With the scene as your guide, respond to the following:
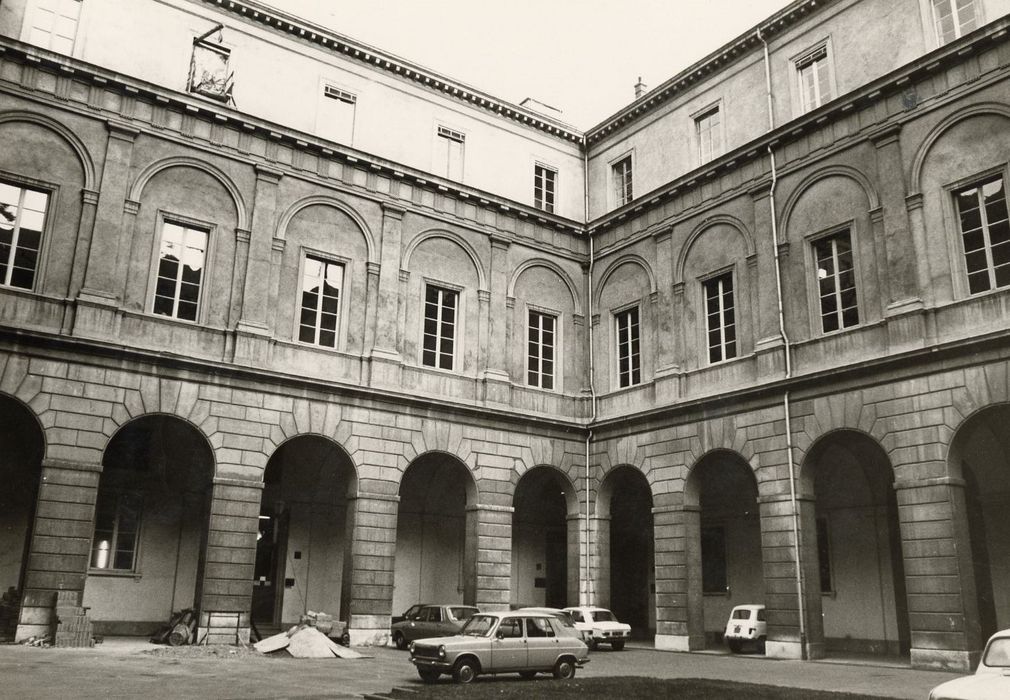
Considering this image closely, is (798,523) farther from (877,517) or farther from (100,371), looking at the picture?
(100,371)

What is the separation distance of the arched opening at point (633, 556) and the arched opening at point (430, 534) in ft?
16.7

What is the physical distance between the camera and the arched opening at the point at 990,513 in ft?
62.4

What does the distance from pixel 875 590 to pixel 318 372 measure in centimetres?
1514

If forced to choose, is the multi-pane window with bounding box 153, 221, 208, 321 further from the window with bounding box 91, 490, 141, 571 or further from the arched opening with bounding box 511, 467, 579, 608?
the arched opening with bounding box 511, 467, 579, 608

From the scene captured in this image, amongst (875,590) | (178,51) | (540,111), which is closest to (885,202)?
(875,590)

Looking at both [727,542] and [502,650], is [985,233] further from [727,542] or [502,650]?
[502,650]

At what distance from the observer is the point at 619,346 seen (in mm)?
26016

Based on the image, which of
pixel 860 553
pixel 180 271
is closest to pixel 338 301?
pixel 180 271

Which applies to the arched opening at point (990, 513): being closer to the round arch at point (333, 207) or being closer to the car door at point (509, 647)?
the car door at point (509, 647)

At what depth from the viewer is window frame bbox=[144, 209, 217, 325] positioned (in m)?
19.8

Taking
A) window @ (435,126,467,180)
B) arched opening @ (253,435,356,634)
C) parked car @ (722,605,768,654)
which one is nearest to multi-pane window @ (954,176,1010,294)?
parked car @ (722,605,768,654)

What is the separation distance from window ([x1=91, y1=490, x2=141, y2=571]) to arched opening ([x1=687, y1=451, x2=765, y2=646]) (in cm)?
1517

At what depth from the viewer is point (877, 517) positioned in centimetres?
2170

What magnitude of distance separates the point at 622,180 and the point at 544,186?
8.46 ft
